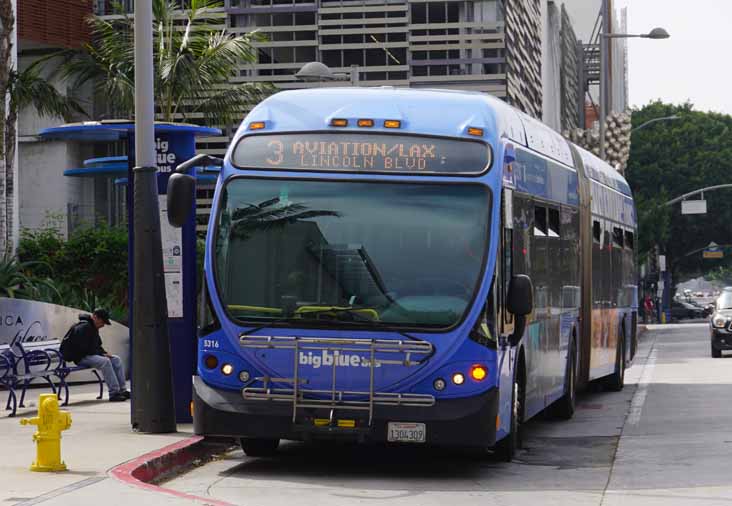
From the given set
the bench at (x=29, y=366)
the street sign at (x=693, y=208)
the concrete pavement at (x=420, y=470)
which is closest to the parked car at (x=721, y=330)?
the concrete pavement at (x=420, y=470)

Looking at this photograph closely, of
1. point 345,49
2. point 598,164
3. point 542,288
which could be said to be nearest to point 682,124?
point 345,49

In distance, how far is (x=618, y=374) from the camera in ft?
74.9

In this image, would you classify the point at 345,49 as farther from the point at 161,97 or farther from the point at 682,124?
the point at 682,124

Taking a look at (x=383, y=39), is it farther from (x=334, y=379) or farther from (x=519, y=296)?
(x=334, y=379)

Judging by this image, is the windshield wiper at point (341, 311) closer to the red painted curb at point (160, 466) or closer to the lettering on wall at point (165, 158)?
the red painted curb at point (160, 466)

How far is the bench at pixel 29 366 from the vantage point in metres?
17.2

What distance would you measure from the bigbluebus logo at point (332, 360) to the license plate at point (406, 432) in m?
0.50

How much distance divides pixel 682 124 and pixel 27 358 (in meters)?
75.6

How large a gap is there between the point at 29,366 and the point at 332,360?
7713 millimetres

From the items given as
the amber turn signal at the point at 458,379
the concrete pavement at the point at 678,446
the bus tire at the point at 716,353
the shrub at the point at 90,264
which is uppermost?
the shrub at the point at 90,264

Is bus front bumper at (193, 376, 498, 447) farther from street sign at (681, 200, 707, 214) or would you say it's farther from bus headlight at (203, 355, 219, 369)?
street sign at (681, 200, 707, 214)

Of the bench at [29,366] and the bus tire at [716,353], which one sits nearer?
the bench at [29,366]

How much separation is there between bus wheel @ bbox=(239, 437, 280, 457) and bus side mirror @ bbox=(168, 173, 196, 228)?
2248mm

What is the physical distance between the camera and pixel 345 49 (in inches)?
1487
